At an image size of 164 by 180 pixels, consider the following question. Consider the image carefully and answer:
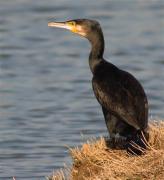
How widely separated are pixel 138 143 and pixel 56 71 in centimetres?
745

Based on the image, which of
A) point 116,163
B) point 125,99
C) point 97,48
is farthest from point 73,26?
point 116,163

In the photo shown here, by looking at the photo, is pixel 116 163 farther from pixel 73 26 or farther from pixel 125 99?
pixel 73 26

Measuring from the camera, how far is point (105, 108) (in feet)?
34.2

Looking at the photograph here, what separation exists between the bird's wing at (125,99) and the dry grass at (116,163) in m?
0.18

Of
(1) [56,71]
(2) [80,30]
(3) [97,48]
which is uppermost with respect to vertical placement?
(2) [80,30]

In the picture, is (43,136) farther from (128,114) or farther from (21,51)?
(21,51)

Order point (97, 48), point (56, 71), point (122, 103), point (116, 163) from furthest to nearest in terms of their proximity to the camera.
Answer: point (56, 71)
point (97, 48)
point (122, 103)
point (116, 163)

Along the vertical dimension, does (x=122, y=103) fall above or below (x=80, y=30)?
below

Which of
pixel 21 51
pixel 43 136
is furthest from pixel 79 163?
pixel 21 51

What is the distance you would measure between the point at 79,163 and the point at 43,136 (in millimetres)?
3613

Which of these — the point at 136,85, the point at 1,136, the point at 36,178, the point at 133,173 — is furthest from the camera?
the point at 1,136

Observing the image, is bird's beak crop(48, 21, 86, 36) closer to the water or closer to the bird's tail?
the water

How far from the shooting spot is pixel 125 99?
10.1 m

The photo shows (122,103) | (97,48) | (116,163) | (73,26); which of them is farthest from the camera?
(73,26)
